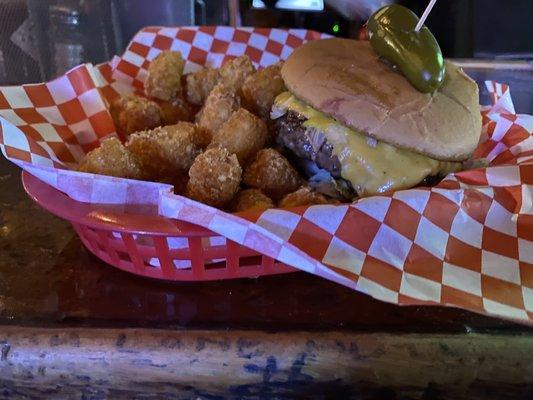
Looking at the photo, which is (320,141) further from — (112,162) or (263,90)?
(112,162)

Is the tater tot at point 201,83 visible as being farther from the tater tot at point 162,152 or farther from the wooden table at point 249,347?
the wooden table at point 249,347

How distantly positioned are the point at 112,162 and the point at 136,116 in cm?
31

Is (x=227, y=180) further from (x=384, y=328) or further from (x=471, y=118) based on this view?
(x=471, y=118)

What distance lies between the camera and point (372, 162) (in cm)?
111

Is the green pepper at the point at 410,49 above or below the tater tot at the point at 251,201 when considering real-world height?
above

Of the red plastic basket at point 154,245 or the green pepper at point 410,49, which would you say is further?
the green pepper at point 410,49

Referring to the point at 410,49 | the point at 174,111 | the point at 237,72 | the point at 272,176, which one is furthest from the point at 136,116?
the point at 410,49

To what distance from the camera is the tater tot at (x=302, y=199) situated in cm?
104

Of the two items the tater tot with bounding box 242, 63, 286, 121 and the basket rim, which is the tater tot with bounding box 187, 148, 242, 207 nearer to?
the basket rim

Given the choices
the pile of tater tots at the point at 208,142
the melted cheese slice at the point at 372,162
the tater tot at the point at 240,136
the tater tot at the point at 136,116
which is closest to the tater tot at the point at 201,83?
the pile of tater tots at the point at 208,142

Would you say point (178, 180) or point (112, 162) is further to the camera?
point (178, 180)

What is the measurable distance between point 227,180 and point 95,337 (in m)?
0.33

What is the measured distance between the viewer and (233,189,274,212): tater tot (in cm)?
104

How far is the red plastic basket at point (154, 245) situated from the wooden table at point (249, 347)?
37mm
